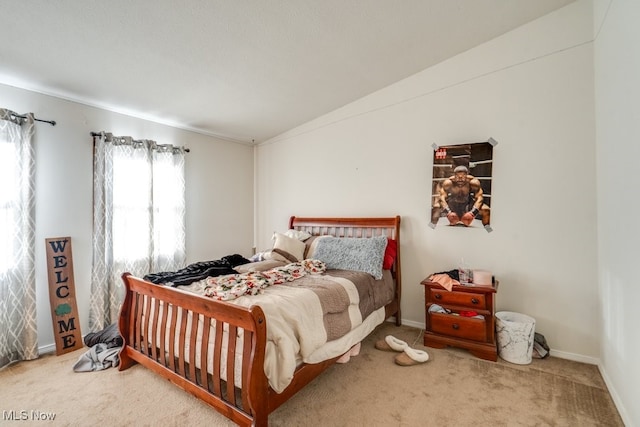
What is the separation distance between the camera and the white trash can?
7.48 ft

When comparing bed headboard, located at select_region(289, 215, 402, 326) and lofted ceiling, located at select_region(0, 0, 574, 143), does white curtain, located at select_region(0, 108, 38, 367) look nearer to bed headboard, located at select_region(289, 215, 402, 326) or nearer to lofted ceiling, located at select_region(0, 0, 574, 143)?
lofted ceiling, located at select_region(0, 0, 574, 143)

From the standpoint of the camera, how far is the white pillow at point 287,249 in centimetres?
307

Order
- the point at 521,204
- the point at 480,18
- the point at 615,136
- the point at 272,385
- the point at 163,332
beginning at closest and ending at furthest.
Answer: the point at 272,385, the point at 615,136, the point at 163,332, the point at 480,18, the point at 521,204

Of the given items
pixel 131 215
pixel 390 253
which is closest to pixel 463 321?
pixel 390 253

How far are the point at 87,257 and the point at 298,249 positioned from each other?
2165 millimetres

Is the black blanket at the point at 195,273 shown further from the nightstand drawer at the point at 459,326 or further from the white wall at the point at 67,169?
the nightstand drawer at the point at 459,326

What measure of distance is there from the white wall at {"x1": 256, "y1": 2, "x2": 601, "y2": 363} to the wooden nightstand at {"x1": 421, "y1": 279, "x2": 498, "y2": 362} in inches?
16.7

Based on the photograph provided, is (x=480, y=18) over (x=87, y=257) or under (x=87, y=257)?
over

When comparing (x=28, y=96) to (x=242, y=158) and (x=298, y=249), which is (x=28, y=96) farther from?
(x=298, y=249)

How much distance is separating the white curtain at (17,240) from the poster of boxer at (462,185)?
3809 mm

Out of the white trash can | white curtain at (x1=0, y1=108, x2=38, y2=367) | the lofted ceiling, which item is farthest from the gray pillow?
white curtain at (x1=0, y1=108, x2=38, y2=367)

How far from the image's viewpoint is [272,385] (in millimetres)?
1511

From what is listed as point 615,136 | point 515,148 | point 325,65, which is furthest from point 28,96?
point 615,136

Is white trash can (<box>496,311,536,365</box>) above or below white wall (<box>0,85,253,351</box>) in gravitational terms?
below
